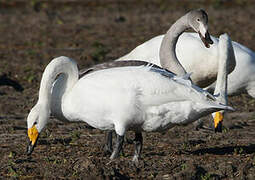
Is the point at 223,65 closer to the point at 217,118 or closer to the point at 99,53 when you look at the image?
the point at 217,118

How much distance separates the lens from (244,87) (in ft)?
32.9

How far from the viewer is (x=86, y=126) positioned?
30.6 feet

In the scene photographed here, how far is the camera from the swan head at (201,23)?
7891mm

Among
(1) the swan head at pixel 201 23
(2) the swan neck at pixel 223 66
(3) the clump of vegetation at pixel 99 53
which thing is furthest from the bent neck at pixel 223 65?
(3) the clump of vegetation at pixel 99 53

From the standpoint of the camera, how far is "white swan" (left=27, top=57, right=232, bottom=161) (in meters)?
6.70

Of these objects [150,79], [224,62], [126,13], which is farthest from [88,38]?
[150,79]

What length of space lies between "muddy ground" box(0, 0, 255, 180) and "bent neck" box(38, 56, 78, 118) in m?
0.58

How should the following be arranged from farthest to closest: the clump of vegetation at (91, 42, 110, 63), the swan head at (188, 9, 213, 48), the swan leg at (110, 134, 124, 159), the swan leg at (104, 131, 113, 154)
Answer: the clump of vegetation at (91, 42, 110, 63)
the swan head at (188, 9, 213, 48)
the swan leg at (104, 131, 113, 154)
the swan leg at (110, 134, 124, 159)

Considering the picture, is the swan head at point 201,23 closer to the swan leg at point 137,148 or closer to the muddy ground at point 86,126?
the muddy ground at point 86,126

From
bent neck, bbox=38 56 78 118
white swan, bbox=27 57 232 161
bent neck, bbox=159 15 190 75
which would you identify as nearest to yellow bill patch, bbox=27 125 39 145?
white swan, bbox=27 57 232 161

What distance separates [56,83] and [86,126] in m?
2.07

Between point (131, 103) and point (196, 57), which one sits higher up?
point (131, 103)

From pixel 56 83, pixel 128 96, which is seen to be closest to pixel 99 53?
pixel 56 83

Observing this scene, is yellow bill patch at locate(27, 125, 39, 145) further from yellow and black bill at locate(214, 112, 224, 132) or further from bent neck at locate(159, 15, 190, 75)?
yellow and black bill at locate(214, 112, 224, 132)
